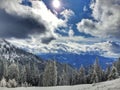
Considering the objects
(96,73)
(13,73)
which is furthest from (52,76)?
(13,73)

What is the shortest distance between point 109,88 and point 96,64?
7704cm

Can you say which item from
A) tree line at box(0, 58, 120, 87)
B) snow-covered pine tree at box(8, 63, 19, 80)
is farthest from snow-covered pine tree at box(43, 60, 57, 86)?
snow-covered pine tree at box(8, 63, 19, 80)

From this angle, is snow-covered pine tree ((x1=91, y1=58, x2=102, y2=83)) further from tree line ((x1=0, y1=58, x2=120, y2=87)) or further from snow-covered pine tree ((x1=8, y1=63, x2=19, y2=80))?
snow-covered pine tree ((x1=8, y1=63, x2=19, y2=80))

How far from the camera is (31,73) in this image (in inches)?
5709

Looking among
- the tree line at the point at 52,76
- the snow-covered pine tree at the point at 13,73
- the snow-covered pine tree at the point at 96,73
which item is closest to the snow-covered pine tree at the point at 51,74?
the tree line at the point at 52,76

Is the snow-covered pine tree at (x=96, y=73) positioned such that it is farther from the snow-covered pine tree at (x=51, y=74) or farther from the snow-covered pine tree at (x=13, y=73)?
the snow-covered pine tree at (x=13, y=73)

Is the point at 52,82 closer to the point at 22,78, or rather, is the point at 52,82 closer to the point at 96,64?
the point at 96,64

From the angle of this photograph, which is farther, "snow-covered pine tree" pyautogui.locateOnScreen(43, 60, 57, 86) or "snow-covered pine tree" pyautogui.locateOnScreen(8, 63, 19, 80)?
"snow-covered pine tree" pyautogui.locateOnScreen(8, 63, 19, 80)

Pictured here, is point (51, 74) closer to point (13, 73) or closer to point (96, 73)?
point (96, 73)

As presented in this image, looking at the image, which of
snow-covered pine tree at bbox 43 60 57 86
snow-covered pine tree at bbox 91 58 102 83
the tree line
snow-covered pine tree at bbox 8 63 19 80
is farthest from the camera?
snow-covered pine tree at bbox 8 63 19 80

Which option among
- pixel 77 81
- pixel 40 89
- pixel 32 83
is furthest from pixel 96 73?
pixel 40 89

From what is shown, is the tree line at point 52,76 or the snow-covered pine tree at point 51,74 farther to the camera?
the tree line at point 52,76

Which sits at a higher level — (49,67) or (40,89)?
(49,67)

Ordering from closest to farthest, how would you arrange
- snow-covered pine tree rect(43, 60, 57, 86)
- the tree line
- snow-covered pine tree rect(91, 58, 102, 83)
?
snow-covered pine tree rect(43, 60, 57, 86)
the tree line
snow-covered pine tree rect(91, 58, 102, 83)
